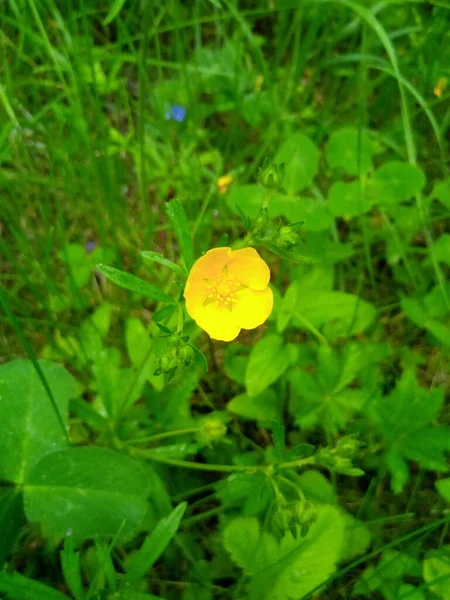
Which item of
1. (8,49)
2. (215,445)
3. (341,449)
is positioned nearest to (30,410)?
(215,445)

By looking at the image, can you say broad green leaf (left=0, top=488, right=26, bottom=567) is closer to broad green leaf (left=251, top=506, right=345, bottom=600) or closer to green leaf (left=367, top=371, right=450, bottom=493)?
broad green leaf (left=251, top=506, right=345, bottom=600)

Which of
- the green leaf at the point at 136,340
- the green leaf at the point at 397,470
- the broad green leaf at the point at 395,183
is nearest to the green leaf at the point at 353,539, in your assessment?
the green leaf at the point at 397,470

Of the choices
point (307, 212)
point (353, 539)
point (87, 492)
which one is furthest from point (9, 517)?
point (307, 212)

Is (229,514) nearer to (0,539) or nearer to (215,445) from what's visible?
(215,445)

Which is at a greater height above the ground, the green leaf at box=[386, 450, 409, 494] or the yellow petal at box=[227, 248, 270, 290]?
the yellow petal at box=[227, 248, 270, 290]

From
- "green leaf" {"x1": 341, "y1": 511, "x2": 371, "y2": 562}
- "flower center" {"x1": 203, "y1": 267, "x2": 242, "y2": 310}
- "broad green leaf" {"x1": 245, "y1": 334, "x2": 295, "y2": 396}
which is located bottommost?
"green leaf" {"x1": 341, "y1": 511, "x2": 371, "y2": 562}

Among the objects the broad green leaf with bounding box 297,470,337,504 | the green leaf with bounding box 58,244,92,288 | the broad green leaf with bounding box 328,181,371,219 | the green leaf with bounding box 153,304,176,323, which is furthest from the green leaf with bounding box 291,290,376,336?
the green leaf with bounding box 58,244,92,288
